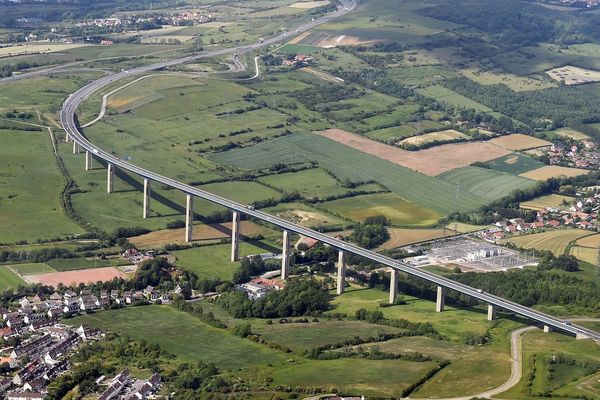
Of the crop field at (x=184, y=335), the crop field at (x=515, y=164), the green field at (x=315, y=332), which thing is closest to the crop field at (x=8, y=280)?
the crop field at (x=184, y=335)

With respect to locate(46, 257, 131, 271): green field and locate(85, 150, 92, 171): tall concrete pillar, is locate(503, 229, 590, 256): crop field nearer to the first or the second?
locate(46, 257, 131, 271): green field

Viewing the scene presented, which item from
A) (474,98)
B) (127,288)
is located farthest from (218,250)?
(474,98)

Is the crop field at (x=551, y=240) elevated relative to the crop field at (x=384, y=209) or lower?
lower

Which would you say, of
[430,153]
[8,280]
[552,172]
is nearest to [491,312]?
[8,280]

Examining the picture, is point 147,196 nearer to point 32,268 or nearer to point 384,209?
point 32,268

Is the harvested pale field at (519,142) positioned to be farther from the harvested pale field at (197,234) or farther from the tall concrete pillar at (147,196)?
the tall concrete pillar at (147,196)

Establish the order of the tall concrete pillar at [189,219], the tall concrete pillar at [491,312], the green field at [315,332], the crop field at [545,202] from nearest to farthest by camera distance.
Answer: the green field at [315,332], the tall concrete pillar at [491,312], the tall concrete pillar at [189,219], the crop field at [545,202]
